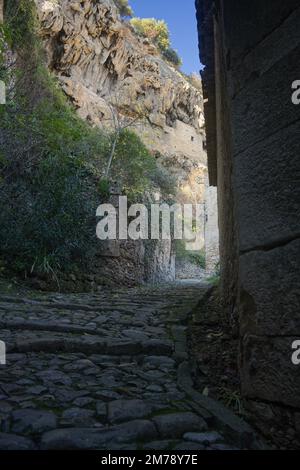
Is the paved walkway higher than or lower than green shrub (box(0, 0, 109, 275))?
lower

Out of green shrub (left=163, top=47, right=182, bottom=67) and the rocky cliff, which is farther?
green shrub (left=163, top=47, right=182, bottom=67)

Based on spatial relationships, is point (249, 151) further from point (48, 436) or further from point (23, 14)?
point (23, 14)

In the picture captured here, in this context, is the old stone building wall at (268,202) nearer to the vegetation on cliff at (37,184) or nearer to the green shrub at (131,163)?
the vegetation on cliff at (37,184)

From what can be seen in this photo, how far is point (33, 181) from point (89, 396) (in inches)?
245

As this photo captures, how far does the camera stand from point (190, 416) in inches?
70.1

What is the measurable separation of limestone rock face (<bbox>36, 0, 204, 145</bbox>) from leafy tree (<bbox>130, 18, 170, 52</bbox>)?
175 inches

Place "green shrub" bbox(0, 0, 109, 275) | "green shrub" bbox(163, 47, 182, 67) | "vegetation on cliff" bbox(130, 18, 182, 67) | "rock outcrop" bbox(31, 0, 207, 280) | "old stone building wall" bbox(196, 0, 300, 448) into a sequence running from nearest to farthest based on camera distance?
"old stone building wall" bbox(196, 0, 300, 448), "green shrub" bbox(0, 0, 109, 275), "rock outcrop" bbox(31, 0, 207, 280), "vegetation on cliff" bbox(130, 18, 182, 67), "green shrub" bbox(163, 47, 182, 67)

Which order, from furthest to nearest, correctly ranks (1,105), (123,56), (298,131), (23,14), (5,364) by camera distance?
(123,56) → (23,14) → (1,105) → (5,364) → (298,131)

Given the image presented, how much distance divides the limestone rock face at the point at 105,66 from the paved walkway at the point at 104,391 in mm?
15531

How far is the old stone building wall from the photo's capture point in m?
1.69

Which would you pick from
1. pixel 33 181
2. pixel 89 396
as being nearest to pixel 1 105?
pixel 33 181

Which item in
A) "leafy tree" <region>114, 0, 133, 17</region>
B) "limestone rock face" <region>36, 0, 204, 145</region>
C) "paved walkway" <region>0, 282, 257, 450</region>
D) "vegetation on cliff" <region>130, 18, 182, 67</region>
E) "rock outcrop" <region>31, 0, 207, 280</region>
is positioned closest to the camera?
"paved walkway" <region>0, 282, 257, 450</region>

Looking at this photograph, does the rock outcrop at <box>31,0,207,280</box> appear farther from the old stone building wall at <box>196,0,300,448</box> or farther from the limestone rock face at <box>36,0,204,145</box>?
the old stone building wall at <box>196,0,300,448</box>

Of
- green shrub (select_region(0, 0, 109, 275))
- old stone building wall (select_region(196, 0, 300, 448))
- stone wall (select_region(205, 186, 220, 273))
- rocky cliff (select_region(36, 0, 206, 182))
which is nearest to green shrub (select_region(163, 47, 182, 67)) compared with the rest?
rocky cliff (select_region(36, 0, 206, 182))
